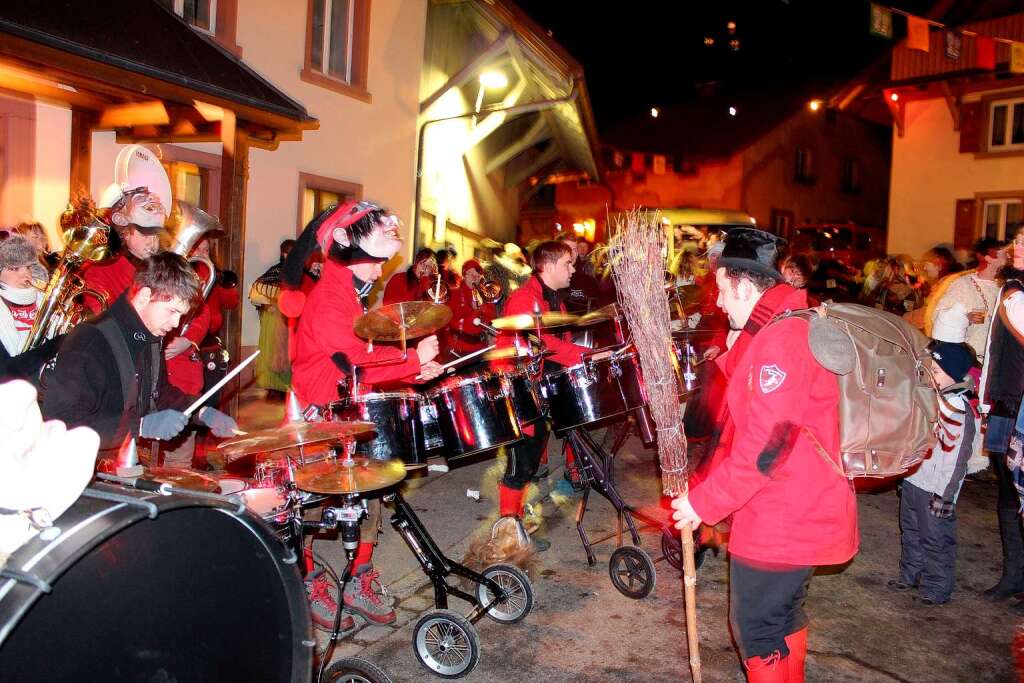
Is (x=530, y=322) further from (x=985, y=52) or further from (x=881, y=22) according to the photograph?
(x=985, y=52)

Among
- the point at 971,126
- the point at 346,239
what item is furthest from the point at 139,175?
the point at 971,126

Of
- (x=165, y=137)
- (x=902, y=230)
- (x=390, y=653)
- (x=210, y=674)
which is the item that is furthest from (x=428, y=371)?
(x=902, y=230)

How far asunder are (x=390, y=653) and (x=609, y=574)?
1.71 metres

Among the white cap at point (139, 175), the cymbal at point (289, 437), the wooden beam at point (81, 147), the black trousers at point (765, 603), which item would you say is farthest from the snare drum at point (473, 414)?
the wooden beam at point (81, 147)

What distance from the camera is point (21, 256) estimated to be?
434 cm

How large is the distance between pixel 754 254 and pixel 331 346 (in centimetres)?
213

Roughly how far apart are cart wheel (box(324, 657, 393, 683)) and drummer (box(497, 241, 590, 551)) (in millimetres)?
2105

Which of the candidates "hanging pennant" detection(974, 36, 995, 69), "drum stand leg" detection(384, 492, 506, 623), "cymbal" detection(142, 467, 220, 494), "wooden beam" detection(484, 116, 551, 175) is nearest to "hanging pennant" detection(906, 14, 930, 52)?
"hanging pennant" detection(974, 36, 995, 69)

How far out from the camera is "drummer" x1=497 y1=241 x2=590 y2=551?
5.46 m

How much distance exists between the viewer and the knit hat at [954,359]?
5043mm

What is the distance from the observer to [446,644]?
3.97 m

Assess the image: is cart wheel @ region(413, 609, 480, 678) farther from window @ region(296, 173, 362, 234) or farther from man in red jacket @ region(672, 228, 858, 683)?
window @ region(296, 173, 362, 234)

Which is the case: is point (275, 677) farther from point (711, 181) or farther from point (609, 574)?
point (711, 181)

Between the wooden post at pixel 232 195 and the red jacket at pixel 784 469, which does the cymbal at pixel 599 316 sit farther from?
the wooden post at pixel 232 195
